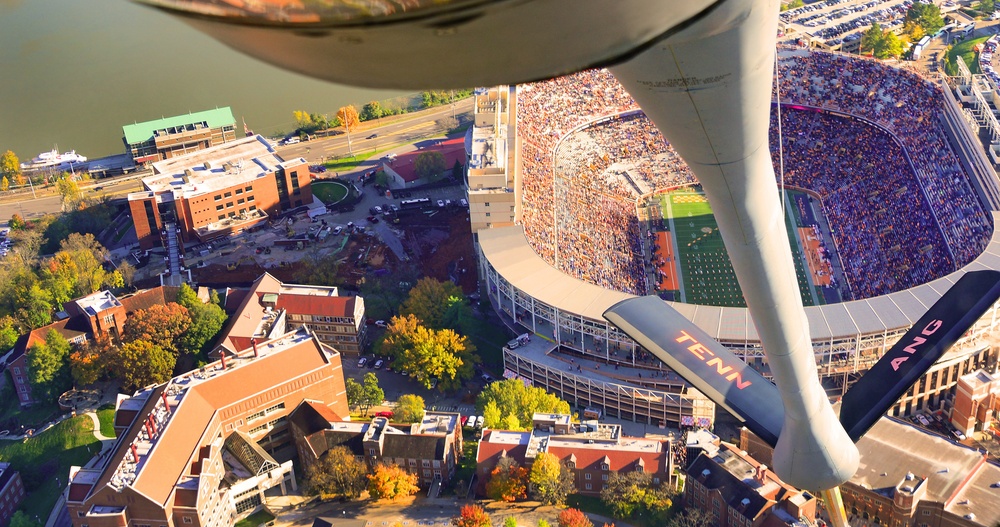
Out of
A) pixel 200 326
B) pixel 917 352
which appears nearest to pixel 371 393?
pixel 200 326

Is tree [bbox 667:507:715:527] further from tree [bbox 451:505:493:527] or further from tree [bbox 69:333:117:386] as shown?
tree [bbox 69:333:117:386]

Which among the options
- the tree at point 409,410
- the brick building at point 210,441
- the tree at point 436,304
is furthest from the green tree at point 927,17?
the brick building at point 210,441

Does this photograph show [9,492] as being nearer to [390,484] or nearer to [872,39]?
[390,484]

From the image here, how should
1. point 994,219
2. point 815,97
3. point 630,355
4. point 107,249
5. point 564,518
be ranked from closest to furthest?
point 564,518, point 630,355, point 994,219, point 107,249, point 815,97

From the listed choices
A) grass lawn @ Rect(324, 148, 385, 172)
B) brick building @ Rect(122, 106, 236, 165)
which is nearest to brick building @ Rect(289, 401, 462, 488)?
grass lawn @ Rect(324, 148, 385, 172)

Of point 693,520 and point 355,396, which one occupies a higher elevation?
point 355,396

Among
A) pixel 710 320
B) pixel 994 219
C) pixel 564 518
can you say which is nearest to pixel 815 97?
pixel 994 219

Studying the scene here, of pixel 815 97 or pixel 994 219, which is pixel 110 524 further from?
pixel 815 97
